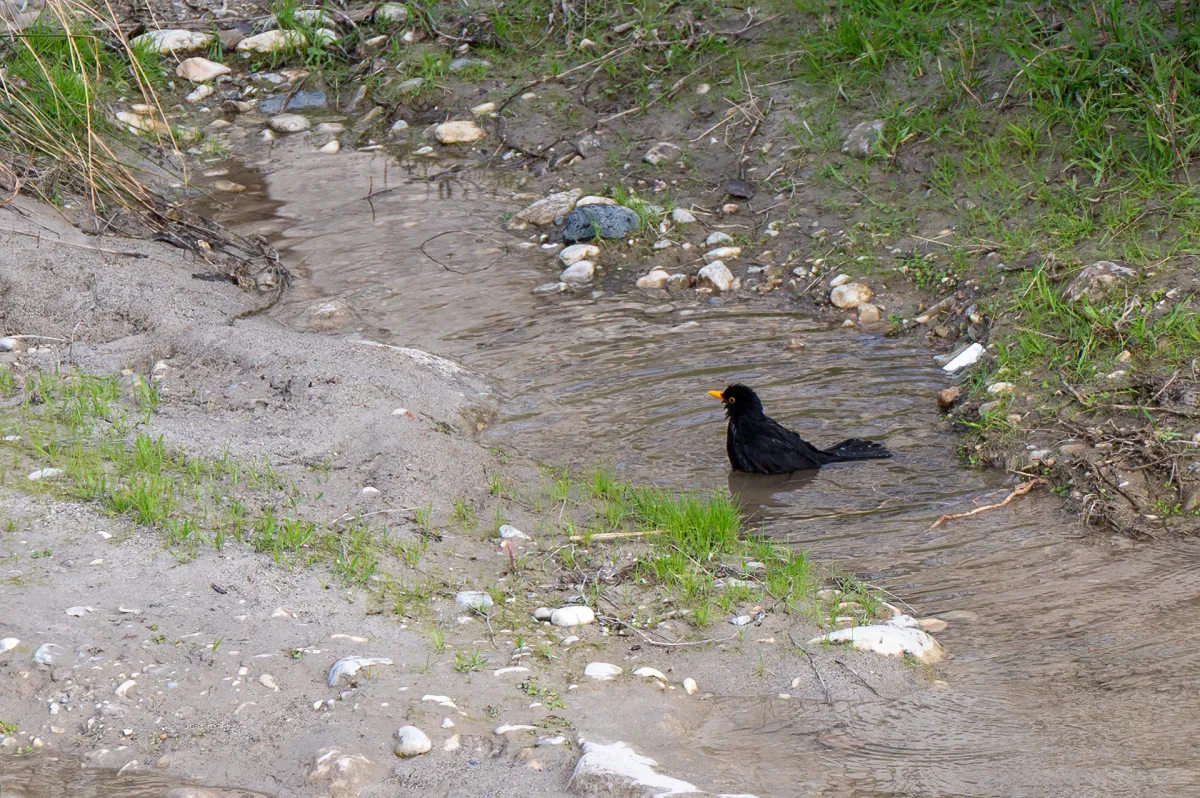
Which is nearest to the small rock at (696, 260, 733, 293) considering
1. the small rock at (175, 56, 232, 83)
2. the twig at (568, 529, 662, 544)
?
the twig at (568, 529, 662, 544)

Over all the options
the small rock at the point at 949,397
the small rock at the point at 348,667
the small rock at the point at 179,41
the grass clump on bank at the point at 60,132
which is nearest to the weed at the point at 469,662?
the small rock at the point at 348,667

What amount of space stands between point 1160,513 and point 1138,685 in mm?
1353

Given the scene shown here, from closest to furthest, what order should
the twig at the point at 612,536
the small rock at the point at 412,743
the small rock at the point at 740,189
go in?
the small rock at the point at 412,743 → the twig at the point at 612,536 → the small rock at the point at 740,189

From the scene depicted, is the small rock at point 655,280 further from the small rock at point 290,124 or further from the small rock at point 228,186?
the small rock at point 290,124

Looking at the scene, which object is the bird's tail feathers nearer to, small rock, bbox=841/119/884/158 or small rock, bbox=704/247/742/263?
small rock, bbox=704/247/742/263

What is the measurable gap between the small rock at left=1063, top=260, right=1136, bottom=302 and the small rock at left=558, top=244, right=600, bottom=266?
2906 mm

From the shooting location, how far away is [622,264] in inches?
302

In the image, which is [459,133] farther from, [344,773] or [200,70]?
[344,773]

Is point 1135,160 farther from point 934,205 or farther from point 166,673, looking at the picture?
point 166,673

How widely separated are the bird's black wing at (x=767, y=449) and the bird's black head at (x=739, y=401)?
0.04m

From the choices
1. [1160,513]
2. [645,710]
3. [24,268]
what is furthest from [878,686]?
[24,268]

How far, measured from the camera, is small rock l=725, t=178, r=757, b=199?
26.2ft

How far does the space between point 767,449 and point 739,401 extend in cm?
28

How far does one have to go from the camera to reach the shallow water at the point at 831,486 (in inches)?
128
